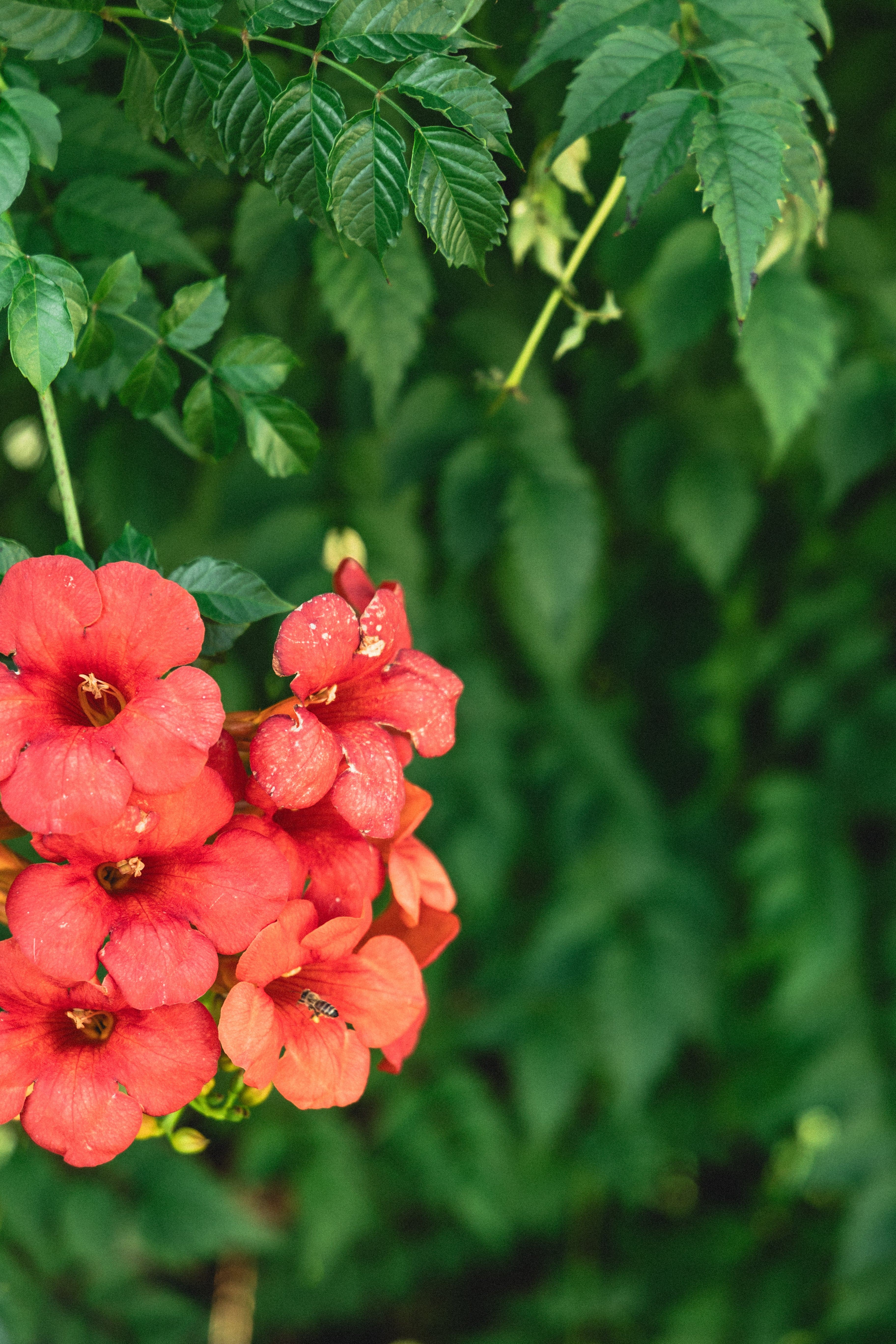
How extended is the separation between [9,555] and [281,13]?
0.93 feet

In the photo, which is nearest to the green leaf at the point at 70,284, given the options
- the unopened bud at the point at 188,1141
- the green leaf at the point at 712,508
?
the unopened bud at the point at 188,1141

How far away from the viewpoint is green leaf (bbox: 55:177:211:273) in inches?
26.5

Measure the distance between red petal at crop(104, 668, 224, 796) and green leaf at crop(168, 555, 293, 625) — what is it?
86 mm

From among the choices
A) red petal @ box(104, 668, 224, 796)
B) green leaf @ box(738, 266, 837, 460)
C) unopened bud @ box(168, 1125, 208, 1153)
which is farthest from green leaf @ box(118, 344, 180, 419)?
green leaf @ box(738, 266, 837, 460)

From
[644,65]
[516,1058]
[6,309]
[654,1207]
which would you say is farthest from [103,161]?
[654,1207]

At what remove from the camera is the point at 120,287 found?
1.77 feet

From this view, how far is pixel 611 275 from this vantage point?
3.03ft

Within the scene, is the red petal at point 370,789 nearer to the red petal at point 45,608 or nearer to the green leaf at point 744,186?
the red petal at point 45,608

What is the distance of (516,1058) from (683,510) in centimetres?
92

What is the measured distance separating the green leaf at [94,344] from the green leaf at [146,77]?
4.2 inches

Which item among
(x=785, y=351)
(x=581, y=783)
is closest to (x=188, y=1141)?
(x=785, y=351)

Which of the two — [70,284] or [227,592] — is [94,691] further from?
[70,284]

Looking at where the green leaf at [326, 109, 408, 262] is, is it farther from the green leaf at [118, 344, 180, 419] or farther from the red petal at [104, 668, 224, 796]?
the red petal at [104, 668, 224, 796]

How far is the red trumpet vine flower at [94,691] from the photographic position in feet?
1.29
